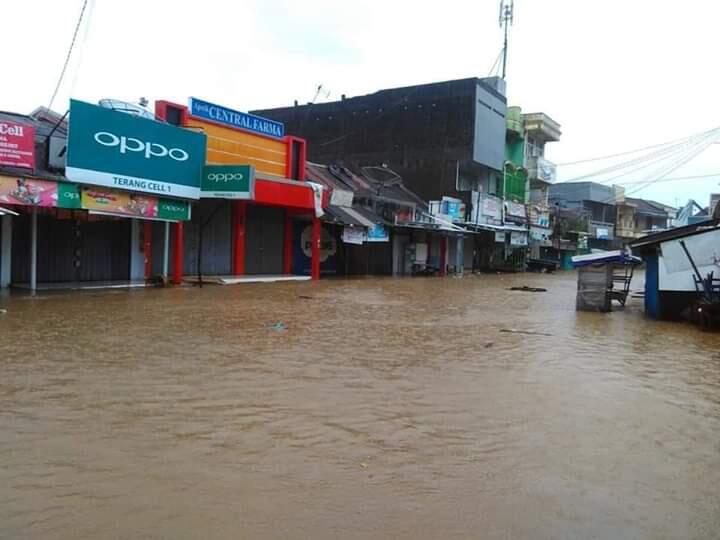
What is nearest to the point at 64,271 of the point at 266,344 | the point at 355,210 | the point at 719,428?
the point at 266,344

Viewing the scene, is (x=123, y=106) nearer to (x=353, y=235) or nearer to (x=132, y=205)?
(x=132, y=205)

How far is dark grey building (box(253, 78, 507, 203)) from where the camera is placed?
37938 mm

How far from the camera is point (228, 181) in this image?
19594 mm

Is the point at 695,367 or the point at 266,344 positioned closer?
the point at 695,367

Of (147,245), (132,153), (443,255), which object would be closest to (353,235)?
(147,245)

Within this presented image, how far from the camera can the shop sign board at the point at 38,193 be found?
14.1 metres

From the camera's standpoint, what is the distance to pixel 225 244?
899 inches

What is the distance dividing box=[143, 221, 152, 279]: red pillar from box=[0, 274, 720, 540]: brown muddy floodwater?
355 inches

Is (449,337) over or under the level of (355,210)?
under

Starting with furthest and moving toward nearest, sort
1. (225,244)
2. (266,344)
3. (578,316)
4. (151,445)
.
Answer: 1. (225,244)
2. (578,316)
3. (266,344)
4. (151,445)

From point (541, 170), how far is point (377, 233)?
24.3 meters

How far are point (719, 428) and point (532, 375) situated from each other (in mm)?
2296

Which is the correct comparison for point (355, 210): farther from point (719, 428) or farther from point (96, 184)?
point (719, 428)

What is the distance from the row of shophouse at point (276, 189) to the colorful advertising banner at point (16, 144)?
3 centimetres
